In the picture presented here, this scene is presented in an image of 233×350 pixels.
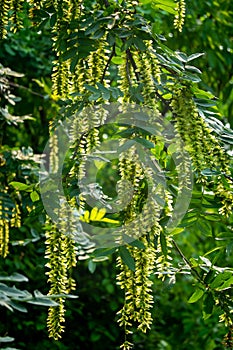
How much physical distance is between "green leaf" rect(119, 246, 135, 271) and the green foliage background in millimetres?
1653

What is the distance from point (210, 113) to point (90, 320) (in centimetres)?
223

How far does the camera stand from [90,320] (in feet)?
11.0

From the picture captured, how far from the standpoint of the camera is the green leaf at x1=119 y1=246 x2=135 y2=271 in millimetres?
1230

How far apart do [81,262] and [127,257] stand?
2.40 meters

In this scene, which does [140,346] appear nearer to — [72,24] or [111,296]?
[111,296]

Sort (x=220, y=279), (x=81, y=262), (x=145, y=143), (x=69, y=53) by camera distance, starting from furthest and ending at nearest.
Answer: (x=81, y=262), (x=220, y=279), (x=69, y=53), (x=145, y=143)

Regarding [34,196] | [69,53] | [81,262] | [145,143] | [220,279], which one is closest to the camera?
[145,143]

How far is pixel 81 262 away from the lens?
3.60 metres

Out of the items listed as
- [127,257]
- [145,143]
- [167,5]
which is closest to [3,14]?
[167,5]

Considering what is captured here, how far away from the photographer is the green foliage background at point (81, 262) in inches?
119

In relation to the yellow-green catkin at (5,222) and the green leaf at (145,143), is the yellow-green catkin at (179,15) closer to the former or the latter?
the green leaf at (145,143)

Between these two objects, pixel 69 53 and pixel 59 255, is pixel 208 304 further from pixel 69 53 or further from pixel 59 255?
pixel 69 53

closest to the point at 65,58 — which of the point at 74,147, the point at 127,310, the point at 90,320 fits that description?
the point at 74,147

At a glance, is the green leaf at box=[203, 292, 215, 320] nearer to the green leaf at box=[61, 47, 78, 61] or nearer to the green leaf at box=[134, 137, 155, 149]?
the green leaf at box=[134, 137, 155, 149]
